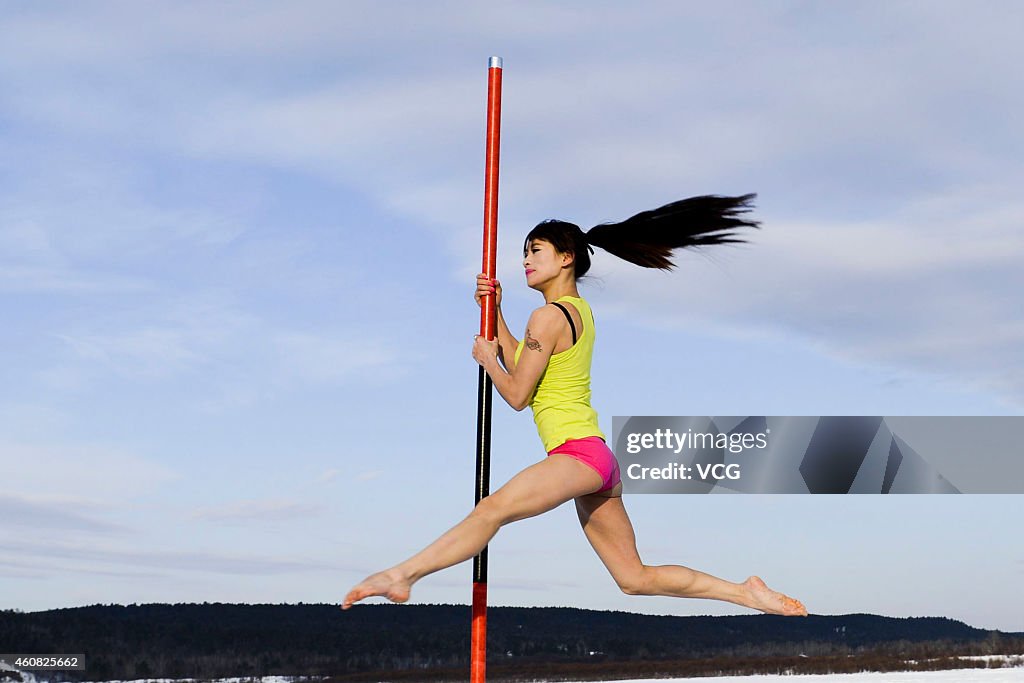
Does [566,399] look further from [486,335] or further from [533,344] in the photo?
[486,335]

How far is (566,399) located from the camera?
16.2ft

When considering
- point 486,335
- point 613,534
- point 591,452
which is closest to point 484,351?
point 486,335

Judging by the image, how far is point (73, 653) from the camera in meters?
10.2

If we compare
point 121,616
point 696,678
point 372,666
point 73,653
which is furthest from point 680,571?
point 121,616

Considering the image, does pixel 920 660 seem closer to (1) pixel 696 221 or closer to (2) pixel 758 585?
(2) pixel 758 585

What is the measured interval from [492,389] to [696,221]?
50.6 inches

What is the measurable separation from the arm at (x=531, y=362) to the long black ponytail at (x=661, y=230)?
430mm

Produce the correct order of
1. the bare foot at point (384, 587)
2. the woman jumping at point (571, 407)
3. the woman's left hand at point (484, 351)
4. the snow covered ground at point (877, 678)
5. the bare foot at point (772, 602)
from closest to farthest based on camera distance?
the bare foot at point (384, 587) < the woman jumping at point (571, 407) < the woman's left hand at point (484, 351) < the bare foot at point (772, 602) < the snow covered ground at point (877, 678)

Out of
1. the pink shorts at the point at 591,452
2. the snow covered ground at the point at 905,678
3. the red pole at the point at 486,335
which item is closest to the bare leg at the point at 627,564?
the pink shorts at the point at 591,452

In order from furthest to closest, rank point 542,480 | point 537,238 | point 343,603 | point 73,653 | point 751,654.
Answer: point 751,654
point 73,653
point 537,238
point 542,480
point 343,603

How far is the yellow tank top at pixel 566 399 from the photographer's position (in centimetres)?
488

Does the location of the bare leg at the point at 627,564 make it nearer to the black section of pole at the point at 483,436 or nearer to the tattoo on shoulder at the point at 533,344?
the black section of pole at the point at 483,436

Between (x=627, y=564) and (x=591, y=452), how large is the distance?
2.15 ft

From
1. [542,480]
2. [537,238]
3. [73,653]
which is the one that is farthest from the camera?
[73,653]
